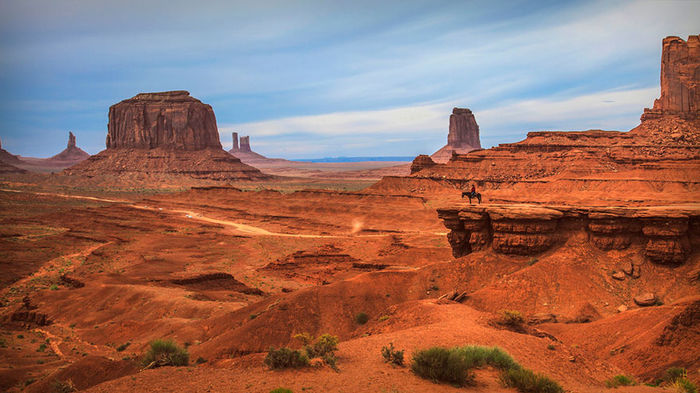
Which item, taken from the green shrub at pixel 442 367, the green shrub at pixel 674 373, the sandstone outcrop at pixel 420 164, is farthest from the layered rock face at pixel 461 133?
the green shrub at pixel 442 367

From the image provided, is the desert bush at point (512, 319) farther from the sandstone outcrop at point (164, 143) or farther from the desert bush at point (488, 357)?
the sandstone outcrop at point (164, 143)

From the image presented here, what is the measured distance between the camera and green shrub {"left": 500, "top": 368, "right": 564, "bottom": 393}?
8680 mm

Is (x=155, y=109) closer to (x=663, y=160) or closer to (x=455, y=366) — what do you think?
(x=663, y=160)

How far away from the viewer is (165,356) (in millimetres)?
11484

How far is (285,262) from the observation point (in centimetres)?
3431

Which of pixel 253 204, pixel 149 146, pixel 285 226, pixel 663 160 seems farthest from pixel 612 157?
pixel 149 146

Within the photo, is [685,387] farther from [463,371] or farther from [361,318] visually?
[361,318]

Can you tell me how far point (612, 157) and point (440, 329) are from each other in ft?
207

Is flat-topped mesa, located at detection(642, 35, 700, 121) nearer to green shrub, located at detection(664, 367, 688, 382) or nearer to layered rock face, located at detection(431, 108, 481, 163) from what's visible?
green shrub, located at detection(664, 367, 688, 382)

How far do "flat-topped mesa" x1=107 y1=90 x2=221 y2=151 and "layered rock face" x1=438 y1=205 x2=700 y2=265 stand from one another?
397ft

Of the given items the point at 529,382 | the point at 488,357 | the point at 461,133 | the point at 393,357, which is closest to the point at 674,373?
the point at 488,357

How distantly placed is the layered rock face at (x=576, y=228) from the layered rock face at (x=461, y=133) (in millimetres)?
160853

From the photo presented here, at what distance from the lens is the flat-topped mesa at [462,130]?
182000mm

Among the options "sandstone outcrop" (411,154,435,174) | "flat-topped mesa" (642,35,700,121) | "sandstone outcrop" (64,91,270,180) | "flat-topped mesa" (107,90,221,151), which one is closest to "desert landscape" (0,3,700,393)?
"flat-topped mesa" (642,35,700,121)
